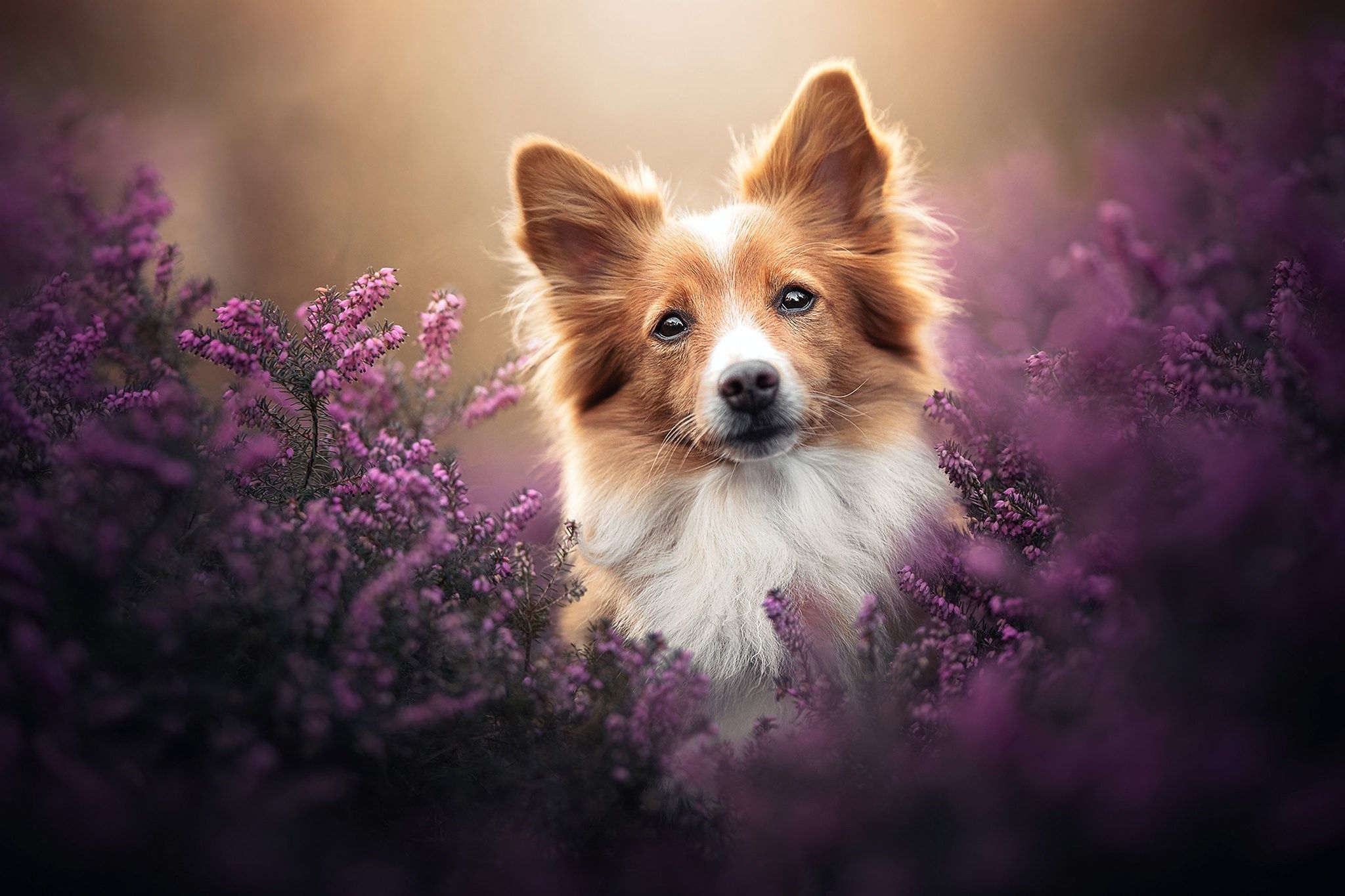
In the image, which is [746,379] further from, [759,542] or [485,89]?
[485,89]

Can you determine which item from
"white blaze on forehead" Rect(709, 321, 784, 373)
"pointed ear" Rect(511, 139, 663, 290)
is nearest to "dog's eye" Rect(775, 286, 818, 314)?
"white blaze on forehead" Rect(709, 321, 784, 373)

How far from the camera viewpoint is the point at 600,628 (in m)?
2.01

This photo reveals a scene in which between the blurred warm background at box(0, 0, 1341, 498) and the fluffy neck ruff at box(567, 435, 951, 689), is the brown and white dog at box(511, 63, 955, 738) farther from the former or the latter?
the blurred warm background at box(0, 0, 1341, 498)

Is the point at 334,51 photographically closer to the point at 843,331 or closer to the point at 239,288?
the point at 239,288

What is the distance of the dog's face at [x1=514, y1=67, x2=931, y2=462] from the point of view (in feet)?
9.02

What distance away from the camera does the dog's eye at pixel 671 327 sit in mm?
2912

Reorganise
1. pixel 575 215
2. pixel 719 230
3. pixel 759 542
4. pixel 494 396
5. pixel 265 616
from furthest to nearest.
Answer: pixel 575 215 → pixel 719 230 → pixel 759 542 → pixel 494 396 → pixel 265 616

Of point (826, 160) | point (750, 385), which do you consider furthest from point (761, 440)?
point (826, 160)

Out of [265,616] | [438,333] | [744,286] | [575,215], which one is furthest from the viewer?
[575,215]

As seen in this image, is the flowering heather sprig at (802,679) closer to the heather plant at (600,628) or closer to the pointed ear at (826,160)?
the heather plant at (600,628)

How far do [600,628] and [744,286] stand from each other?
135 centimetres

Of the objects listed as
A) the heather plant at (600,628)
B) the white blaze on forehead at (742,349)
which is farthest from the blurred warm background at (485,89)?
the heather plant at (600,628)

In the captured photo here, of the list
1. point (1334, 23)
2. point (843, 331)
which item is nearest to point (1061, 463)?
point (843, 331)

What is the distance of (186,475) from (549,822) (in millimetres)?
941
